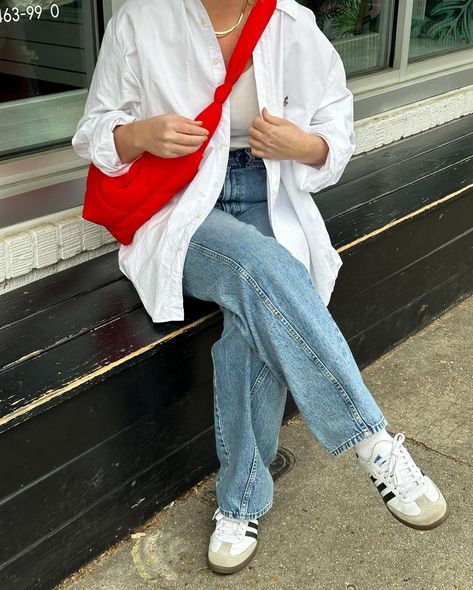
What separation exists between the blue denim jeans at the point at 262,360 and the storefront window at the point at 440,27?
2.46 meters

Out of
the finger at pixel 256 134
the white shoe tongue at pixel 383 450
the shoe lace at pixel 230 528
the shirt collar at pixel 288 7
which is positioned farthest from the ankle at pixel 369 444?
the shirt collar at pixel 288 7

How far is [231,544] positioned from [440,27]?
128 inches

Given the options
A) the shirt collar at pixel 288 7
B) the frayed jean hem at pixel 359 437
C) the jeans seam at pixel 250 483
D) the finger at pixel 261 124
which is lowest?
the jeans seam at pixel 250 483

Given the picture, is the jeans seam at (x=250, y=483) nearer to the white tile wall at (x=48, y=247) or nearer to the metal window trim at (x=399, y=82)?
the white tile wall at (x=48, y=247)

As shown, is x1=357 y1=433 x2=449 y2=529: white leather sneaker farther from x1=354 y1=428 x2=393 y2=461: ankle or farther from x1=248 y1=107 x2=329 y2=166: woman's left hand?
x1=248 y1=107 x2=329 y2=166: woman's left hand

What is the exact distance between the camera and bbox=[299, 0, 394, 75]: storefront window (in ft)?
12.8

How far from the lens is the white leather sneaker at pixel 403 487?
217 centimetres

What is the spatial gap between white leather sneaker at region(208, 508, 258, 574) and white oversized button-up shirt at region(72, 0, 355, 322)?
0.55 metres

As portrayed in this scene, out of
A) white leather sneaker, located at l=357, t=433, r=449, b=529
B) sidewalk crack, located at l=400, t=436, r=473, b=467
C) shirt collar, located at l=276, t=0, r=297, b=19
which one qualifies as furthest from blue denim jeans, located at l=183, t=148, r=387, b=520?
sidewalk crack, located at l=400, t=436, r=473, b=467

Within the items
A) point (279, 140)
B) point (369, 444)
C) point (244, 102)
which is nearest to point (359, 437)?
point (369, 444)

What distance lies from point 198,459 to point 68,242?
75 centimetres

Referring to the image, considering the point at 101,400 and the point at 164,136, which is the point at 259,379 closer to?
the point at 101,400

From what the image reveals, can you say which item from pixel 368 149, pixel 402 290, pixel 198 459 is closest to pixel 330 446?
pixel 198 459

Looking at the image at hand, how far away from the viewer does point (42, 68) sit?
2756mm
